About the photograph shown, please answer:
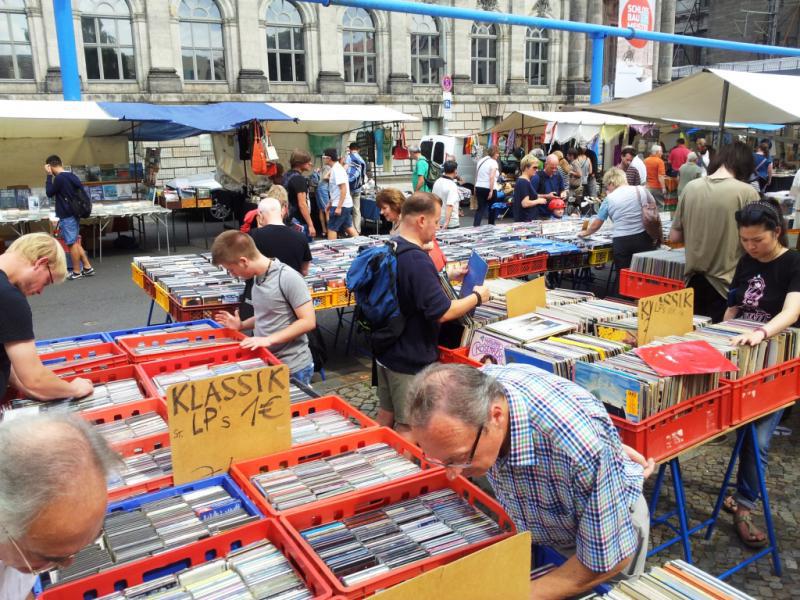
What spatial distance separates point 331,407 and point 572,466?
158 cm

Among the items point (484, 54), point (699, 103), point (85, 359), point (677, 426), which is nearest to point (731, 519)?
point (677, 426)

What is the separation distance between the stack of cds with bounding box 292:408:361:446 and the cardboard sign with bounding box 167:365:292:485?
0.15 meters

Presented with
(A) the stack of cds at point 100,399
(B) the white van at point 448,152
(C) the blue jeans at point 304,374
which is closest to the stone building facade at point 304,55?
(B) the white van at point 448,152

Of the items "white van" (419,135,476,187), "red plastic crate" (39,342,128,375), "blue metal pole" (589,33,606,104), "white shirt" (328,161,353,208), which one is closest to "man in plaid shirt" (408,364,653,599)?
"red plastic crate" (39,342,128,375)

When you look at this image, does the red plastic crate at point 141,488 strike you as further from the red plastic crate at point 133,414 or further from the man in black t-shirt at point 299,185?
the man in black t-shirt at point 299,185

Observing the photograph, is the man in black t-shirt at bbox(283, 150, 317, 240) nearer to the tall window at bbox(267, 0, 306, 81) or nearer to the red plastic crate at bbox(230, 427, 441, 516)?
the red plastic crate at bbox(230, 427, 441, 516)

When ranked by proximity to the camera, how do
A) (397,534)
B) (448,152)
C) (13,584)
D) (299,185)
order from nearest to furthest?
(13,584), (397,534), (299,185), (448,152)

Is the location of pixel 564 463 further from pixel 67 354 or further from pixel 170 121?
pixel 170 121

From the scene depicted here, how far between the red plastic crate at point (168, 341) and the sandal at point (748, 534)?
3105 millimetres

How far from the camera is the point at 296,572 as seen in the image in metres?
1.95

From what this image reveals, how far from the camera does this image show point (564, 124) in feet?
57.8

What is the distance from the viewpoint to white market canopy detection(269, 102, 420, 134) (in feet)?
47.4

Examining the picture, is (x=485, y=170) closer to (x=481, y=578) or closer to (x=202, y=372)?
(x=202, y=372)

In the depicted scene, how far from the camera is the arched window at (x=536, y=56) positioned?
3033 cm
